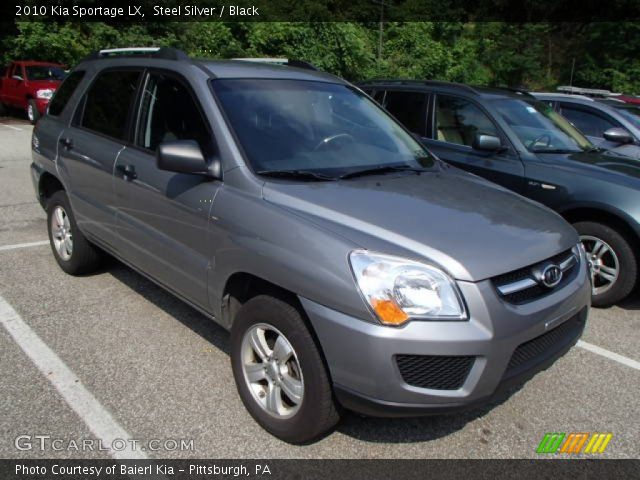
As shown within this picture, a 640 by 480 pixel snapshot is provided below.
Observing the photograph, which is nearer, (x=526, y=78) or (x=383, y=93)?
(x=383, y=93)

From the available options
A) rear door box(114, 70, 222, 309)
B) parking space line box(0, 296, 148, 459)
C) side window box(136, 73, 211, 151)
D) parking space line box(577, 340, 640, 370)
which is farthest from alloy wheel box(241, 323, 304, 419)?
parking space line box(577, 340, 640, 370)

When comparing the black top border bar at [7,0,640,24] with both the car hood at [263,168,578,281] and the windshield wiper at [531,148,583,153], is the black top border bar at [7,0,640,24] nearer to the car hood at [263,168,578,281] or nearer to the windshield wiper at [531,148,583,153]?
the windshield wiper at [531,148,583,153]

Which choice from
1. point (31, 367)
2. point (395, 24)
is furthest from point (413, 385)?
point (395, 24)

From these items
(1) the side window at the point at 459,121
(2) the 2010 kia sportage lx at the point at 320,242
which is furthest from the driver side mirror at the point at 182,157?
(1) the side window at the point at 459,121

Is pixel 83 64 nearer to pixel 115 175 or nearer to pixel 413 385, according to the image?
pixel 115 175

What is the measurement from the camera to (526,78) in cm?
3041

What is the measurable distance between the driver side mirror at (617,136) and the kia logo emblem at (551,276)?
16.0ft

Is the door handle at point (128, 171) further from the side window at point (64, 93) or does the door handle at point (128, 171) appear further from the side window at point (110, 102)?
the side window at point (64, 93)

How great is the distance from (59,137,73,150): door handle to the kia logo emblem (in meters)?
3.61

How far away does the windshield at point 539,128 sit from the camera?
5.26 metres

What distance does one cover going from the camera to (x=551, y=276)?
2.61 meters

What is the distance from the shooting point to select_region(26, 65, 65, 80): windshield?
56.2 feet

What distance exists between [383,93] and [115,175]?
11.9 ft

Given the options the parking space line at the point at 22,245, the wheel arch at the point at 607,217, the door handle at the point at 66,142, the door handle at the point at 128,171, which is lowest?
the parking space line at the point at 22,245
